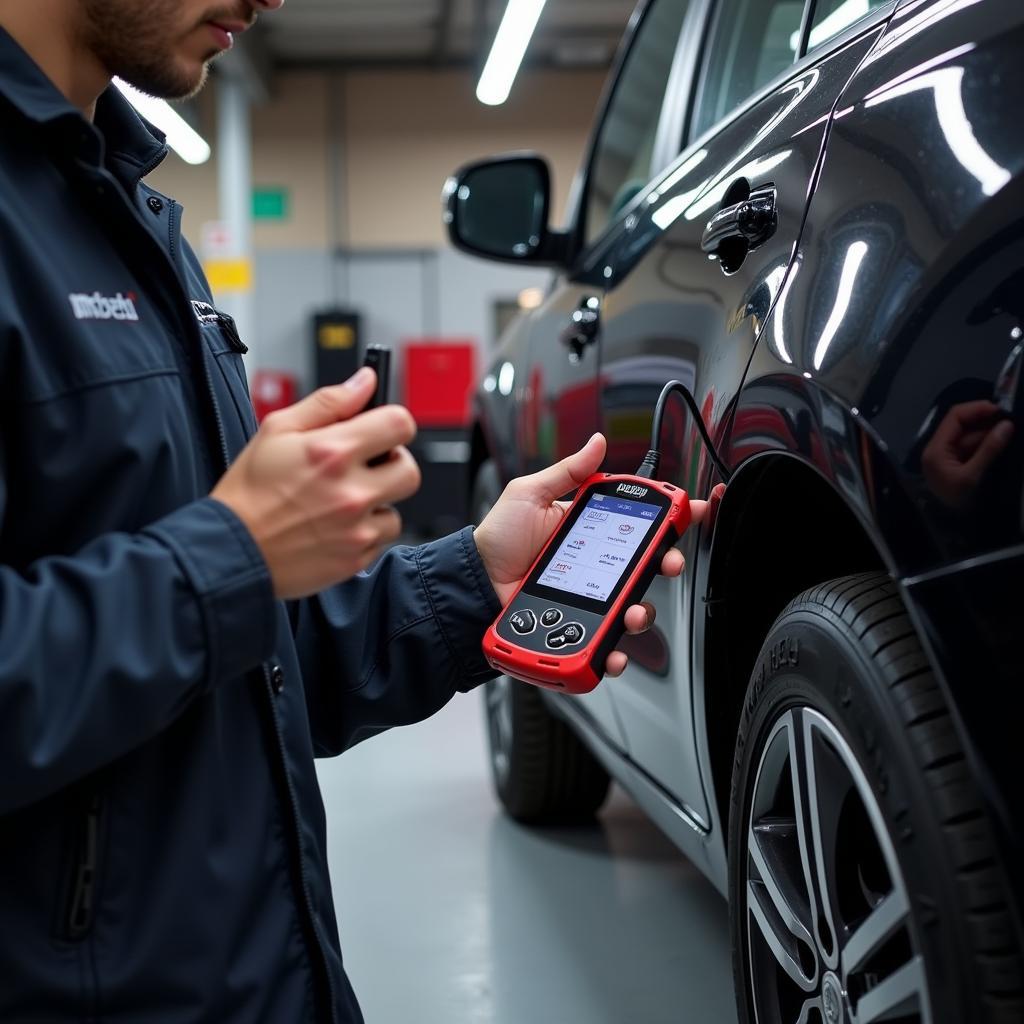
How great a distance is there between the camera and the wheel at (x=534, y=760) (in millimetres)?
2447

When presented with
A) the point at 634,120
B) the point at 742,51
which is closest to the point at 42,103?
the point at 742,51

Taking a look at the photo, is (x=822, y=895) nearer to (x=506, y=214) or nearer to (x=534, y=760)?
(x=534, y=760)

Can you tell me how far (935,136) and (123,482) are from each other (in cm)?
63

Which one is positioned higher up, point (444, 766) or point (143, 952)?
point (143, 952)

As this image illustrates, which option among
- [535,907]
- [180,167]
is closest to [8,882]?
[535,907]

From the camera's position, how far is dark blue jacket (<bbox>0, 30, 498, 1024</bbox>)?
773 mm

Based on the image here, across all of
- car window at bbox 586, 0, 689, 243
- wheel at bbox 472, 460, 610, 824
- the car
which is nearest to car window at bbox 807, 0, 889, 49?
the car

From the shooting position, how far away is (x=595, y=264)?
2.02 meters

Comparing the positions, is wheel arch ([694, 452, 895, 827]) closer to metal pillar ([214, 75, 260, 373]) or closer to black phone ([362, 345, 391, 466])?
black phone ([362, 345, 391, 466])

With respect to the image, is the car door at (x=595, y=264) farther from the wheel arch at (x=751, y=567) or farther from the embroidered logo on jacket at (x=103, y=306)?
the embroidered logo on jacket at (x=103, y=306)

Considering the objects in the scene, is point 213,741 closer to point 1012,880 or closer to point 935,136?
point 1012,880

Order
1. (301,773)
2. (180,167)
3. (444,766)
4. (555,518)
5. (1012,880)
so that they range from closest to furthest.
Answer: (1012,880) < (301,773) < (555,518) < (444,766) < (180,167)

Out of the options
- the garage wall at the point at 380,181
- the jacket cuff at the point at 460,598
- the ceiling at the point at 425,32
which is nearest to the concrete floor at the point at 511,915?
the jacket cuff at the point at 460,598

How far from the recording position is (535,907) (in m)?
2.22
